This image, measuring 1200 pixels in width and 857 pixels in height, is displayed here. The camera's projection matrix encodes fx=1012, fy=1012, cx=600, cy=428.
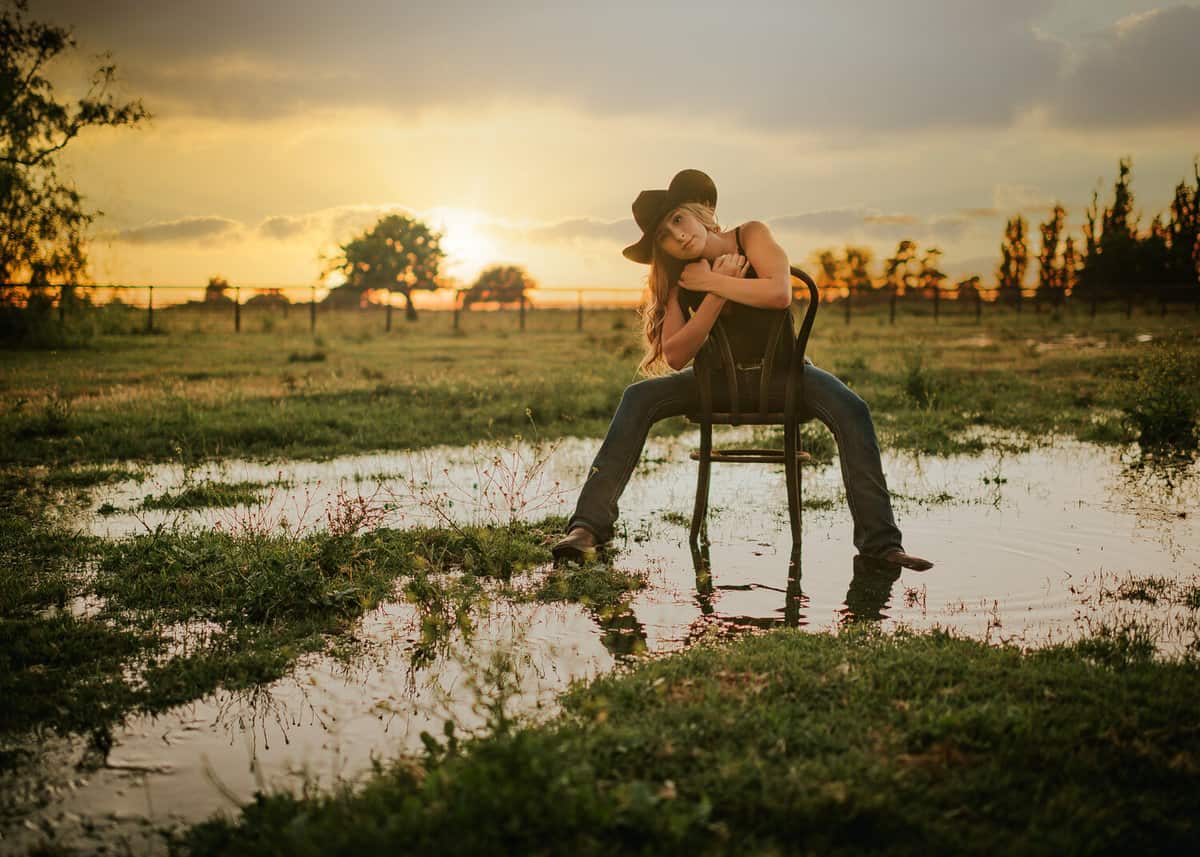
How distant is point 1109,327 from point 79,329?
27.3 metres

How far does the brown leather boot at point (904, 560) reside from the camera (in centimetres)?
477

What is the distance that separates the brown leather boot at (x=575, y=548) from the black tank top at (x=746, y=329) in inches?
49.4

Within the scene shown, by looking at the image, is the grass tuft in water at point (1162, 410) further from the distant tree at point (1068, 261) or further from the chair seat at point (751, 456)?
the distant tree at point (1068, 261)

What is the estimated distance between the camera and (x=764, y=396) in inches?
206

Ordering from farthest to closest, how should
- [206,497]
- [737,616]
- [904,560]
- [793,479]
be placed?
[206,497] < [793,479] < [904,560] < [737,616]

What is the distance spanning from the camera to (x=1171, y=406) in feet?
29.9

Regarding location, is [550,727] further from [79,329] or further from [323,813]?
[79,329]

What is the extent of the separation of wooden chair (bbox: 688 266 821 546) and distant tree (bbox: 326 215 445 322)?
6588 centimetres

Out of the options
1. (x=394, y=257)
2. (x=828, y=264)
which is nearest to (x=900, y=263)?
(x=828, y=264)

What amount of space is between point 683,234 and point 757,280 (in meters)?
0.43

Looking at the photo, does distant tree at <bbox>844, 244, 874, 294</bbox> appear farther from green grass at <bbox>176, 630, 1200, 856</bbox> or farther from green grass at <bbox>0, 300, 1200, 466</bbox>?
green grass at <bbox>176, 630, 1200, 856</bbox>

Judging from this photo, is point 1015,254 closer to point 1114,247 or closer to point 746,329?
point 1114,247

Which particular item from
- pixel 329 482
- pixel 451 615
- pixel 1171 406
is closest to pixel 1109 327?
pixel 1171 406

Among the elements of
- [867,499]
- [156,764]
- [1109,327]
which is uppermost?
[1109,327]
